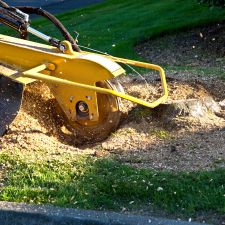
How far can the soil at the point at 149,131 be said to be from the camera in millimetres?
5352

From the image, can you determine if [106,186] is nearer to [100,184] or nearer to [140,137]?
[100,184]

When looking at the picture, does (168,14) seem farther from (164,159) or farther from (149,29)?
(164,159)

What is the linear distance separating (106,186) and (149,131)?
1.25 metres

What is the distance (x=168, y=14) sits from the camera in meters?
12.7

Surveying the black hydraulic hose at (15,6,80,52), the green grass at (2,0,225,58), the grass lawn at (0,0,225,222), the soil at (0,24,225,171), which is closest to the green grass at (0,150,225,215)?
the grass lawn at (0,0,225,222)

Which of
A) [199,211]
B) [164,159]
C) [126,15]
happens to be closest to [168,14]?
[126,15]

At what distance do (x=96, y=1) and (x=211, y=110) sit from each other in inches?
501

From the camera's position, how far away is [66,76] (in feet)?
18.8

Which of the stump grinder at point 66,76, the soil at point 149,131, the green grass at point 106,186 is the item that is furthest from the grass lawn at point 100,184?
the stump grinder at point 66,76

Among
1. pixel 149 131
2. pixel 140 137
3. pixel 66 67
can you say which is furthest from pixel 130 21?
pixel 66 67

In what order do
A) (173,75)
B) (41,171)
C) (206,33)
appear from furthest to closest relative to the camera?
1. (206,33)
2. (173,75)
3. (41,171)

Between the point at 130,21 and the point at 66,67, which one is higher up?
the point at 130,21

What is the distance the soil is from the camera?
5.35 meters

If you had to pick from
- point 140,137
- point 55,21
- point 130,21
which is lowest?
point 140,137
